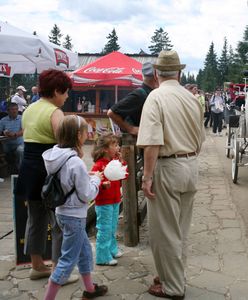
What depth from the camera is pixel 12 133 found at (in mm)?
8562

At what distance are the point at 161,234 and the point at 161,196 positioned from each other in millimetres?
304

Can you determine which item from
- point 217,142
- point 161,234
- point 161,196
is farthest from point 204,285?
point 217,142

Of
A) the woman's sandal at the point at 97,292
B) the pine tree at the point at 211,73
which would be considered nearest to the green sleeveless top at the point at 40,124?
the woman's sandal at the point at 97,292

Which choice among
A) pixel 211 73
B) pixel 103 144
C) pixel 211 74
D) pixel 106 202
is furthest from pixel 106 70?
pixel 211 73

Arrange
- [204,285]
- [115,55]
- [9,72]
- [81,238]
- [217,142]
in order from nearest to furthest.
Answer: [81,238], [204,285], [9,72], [115,55], [217,142]

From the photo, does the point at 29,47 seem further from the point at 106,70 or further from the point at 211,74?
the point at 211,74

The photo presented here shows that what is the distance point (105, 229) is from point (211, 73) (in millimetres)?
96072

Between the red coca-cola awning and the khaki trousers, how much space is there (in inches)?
377

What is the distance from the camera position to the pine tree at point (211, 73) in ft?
295

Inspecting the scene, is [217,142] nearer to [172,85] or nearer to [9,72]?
[9,72]

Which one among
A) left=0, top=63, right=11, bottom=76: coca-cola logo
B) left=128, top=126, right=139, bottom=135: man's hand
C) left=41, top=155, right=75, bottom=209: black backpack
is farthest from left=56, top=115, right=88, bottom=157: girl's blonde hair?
left=0, top=63, right=11, bottom=76: coca-cola logo

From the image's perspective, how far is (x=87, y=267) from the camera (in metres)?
3.39

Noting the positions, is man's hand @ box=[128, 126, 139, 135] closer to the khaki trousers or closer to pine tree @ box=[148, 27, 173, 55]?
the khaki trousers

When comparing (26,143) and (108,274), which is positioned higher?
(26,143)
